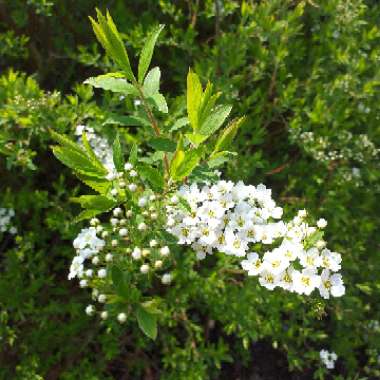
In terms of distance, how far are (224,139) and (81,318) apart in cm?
215

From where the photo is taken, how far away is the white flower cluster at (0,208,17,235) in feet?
11.8

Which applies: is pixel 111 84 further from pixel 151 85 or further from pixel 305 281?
pixel 305 281

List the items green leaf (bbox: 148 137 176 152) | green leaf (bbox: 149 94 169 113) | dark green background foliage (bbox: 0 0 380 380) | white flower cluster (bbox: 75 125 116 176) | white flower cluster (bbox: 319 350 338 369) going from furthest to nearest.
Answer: white flower cluster (bbox: 319 350 338 369) → dark green background foliage (bbox: 0 0 380 380) → white flower cluster (bbox: 75 125 116 176) → green leaf (bbox: 148 137 176 152) → green leaf (bbox: 149 94 169 113)

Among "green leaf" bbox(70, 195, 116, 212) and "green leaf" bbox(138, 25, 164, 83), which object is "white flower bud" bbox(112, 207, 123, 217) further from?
"green leaf" bbox(138, 25, 164, 83)

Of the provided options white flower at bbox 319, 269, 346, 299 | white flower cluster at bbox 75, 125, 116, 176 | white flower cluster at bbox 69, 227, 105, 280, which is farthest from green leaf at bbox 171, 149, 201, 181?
white flower cluster at bbox 75, 125, 116, 176

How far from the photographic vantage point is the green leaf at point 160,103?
218 centimetres

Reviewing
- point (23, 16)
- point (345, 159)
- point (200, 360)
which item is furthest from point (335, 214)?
point (23, 16)

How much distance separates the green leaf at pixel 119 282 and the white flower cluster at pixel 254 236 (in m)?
0.28

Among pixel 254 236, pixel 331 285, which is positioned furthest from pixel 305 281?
pixel 254 236

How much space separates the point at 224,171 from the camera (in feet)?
12.8

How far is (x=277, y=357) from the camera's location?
464cm

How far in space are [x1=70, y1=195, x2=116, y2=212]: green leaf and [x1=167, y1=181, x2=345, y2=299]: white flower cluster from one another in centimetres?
26

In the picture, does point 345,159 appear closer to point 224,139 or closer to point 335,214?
point 335,214

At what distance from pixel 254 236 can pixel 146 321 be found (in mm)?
581
